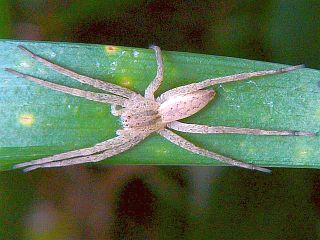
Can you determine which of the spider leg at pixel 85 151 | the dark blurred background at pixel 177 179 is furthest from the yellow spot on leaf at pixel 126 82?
the dark blurred background at pixel 177 179

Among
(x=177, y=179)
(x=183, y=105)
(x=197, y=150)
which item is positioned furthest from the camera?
(x=177, y=179)

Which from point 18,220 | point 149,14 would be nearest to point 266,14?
point 149,14

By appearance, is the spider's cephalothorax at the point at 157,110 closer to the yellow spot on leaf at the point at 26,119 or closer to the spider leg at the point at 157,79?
the spider leg at the point at 157,79

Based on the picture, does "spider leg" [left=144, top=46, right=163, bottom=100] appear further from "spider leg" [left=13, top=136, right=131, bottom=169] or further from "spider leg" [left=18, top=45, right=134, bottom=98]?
"spider leg" [left=13, top=136, right=131, bottom=169]

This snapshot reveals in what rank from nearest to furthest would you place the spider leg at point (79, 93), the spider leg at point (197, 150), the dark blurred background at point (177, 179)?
the spider leg at point (79, 93) → the spider leg at point (197, 150) → the dark blurred background at point (177, 179)

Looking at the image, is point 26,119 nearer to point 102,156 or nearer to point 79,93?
point 79,93

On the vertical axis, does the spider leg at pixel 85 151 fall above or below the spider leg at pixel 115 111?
below

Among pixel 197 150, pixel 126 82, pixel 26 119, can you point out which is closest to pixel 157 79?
pixel 126 82
